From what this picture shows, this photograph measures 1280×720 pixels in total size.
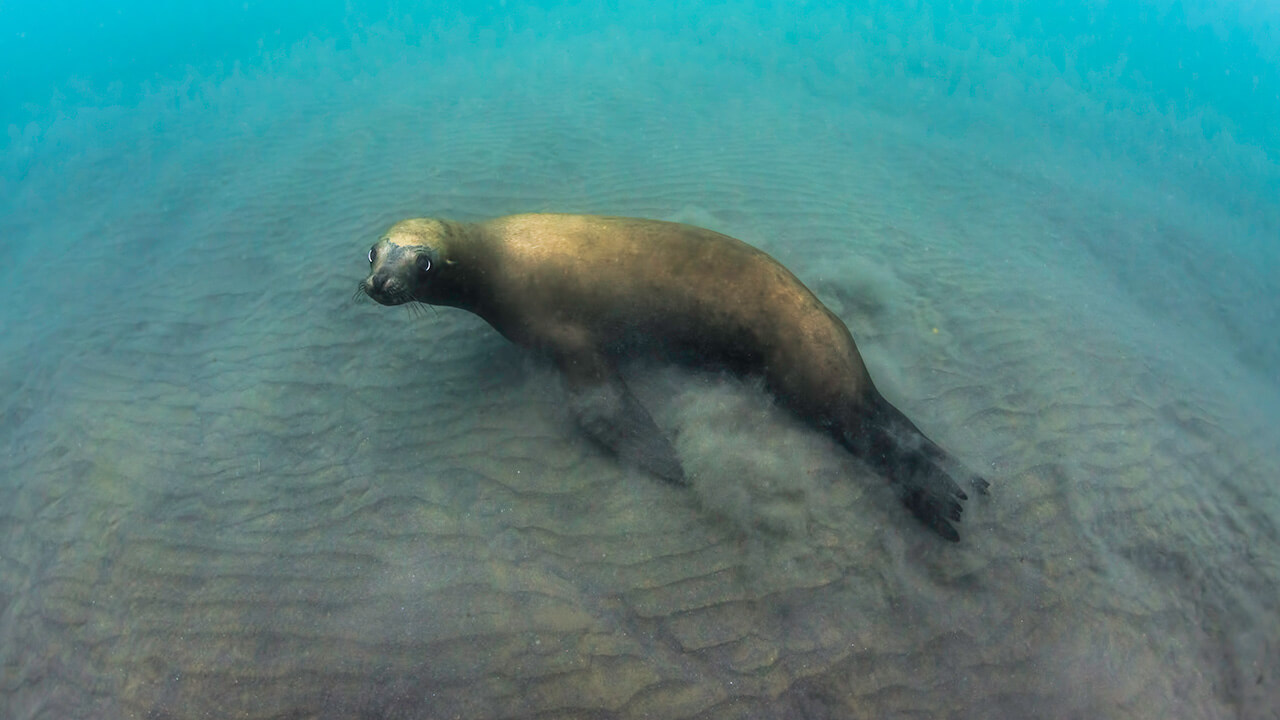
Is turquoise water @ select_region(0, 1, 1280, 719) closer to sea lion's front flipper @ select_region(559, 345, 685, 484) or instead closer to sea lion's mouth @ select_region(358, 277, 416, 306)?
sea lion's front flipper @ select_region(559, 345, 685, 484)

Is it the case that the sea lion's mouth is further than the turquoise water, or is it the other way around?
the sea lion's mouth

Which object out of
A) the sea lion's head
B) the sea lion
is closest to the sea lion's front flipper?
the sea lion

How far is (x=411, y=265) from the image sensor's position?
4.43 metres

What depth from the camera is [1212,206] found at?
13.3 meters

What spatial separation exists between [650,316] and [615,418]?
92 cm

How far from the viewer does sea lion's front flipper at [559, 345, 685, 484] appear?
4.44 metres

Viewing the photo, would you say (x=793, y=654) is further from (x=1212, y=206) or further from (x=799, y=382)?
(x=1212, y=206)

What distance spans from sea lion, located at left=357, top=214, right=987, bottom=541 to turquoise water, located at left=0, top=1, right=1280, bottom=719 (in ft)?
0.79

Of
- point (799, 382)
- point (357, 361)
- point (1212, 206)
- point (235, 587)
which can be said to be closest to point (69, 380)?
point (357, 361)

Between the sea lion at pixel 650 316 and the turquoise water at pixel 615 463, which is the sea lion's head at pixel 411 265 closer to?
the sea lion at pixel 650 316

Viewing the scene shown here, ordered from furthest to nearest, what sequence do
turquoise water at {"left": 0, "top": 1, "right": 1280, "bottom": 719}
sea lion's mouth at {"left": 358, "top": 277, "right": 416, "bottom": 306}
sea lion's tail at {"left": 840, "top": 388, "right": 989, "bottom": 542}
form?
sea lion's mouth at {"left": 358, "top": 277, "right": 416, "bottom": 306}, sea lion's tail at {"left": 840, "top": 388, "right": 989, "bottom": 542}, turquoise water at {"left": 0, "top": 1, "right": 1280, "bottom": 719}

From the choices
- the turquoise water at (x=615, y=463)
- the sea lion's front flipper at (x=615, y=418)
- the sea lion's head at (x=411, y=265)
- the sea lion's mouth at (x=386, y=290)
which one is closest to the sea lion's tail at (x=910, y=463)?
the turquoise water at (x=615, y=463)

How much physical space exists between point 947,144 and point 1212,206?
6598mm

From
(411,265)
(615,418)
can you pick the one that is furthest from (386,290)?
(615,418)
